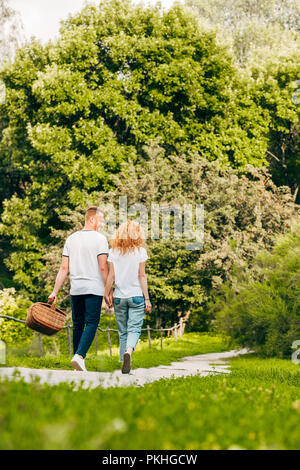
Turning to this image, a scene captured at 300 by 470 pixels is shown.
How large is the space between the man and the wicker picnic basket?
170 millimetres

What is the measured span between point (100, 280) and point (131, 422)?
4323 mm

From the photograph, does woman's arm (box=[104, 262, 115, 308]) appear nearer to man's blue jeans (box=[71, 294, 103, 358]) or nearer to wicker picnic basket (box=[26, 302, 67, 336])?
man's blue jeans (box=[71, 294, 103, 358])

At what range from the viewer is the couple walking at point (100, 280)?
7512 mm

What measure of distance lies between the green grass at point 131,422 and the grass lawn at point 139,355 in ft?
13.3

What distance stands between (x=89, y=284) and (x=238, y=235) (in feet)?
51.7

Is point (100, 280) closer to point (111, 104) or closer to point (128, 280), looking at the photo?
point (128, 280)

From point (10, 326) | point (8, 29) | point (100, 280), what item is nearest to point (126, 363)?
point (100, 280)

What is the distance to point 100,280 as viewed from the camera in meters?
7.64

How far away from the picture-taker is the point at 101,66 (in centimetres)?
2547

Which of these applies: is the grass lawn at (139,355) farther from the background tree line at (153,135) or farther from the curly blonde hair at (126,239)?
the curly blonde hair at (126,239)

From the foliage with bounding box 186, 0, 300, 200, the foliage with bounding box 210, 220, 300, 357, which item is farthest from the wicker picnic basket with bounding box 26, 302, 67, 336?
the foliage with bounding box 186, 0, 300, 200

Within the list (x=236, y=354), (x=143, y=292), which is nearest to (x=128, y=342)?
(x=143, y=292)

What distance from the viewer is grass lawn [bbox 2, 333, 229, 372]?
939cm

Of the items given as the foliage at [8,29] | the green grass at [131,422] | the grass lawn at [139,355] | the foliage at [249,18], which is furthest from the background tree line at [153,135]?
the green grass at [131,422]
